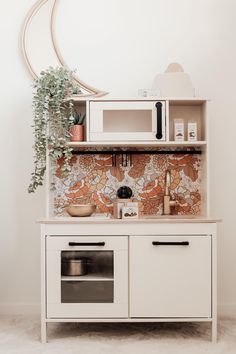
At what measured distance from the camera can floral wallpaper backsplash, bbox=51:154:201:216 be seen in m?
3.59

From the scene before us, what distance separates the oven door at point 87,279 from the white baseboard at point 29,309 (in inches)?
24.9

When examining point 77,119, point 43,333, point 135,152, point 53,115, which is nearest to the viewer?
point 43,333

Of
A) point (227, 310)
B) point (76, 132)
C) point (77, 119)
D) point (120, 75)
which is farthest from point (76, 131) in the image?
point (227, 310)

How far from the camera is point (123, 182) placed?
359 cm

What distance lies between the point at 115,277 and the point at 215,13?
81.3 inches

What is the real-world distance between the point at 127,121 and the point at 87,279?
1.12 metres

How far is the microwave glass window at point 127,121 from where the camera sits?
3361 mm

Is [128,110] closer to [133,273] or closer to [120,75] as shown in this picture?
[120,75]

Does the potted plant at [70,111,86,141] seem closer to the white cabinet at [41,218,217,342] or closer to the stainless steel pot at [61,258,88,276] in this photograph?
the white cabinet at [41,218,217,342]

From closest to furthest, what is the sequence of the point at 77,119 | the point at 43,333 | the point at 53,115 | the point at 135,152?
the point at 43,333, the point at 53,115, the point at 77,119, the point at 135,152

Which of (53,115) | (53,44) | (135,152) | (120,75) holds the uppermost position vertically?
(53,44)

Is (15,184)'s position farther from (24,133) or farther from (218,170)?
(218,170)

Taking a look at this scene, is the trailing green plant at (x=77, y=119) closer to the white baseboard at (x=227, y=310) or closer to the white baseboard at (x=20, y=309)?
the white baseboard at (x=20, y=309)

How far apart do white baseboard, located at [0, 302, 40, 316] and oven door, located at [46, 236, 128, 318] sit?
63 cm
